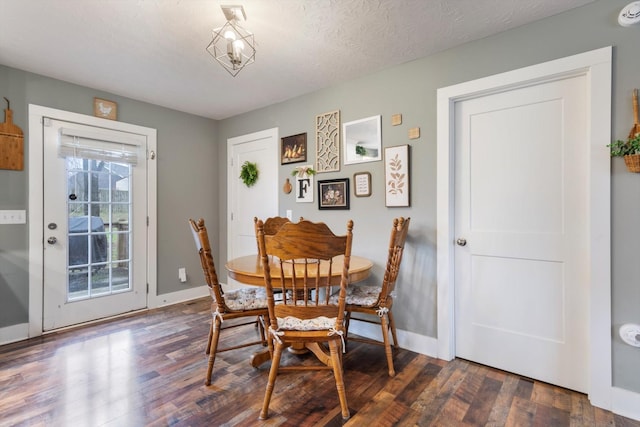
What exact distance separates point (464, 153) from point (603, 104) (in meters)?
0.77

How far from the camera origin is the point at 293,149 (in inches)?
126

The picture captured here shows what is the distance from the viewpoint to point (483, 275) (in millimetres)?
2162

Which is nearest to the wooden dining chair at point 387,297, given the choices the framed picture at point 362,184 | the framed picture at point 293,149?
the framed picture at point 362,184

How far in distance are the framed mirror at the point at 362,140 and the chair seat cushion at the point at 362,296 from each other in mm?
1106

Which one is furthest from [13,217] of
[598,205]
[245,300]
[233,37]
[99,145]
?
[598,205]

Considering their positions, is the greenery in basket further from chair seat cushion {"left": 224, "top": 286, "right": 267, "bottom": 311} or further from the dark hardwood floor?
chair seat cushion {"left": 224, "top": 286, "right": 267, "bottom": 311}

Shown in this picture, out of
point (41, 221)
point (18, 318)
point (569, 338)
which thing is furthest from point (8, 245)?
point (569, 338)

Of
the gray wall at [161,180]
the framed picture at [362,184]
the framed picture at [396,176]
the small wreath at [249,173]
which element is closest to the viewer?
the framed picture at [396,176]

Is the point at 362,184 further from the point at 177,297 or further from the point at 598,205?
the point at 177,297

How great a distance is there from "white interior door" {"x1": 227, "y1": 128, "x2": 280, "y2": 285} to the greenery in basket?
2714mm

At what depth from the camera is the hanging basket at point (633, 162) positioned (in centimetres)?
155

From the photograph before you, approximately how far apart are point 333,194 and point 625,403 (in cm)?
232

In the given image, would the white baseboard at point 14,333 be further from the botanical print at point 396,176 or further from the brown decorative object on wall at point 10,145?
the botanical print at point 396,176

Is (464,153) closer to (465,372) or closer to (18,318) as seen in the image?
(465,372)
